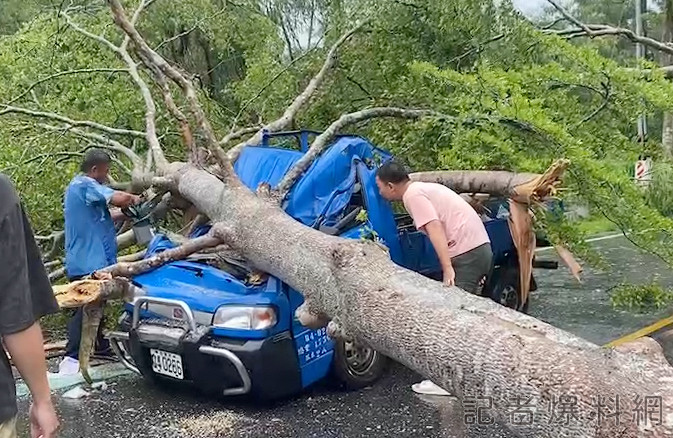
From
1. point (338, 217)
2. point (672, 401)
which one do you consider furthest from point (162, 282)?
point (672, 401)

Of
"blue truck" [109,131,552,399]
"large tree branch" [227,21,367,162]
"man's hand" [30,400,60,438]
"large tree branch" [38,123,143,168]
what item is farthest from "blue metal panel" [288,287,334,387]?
"large tree branch" [38,123,143,168]

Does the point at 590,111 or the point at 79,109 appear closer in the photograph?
the point at 590,111

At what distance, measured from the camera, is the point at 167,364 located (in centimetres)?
493

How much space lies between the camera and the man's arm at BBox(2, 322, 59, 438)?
2209 mm

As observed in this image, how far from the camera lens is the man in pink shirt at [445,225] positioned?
516cm

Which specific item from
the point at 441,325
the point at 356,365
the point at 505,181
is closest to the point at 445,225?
the point at 505,181

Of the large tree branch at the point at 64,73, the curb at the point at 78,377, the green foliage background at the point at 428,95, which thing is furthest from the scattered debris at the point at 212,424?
the large tree branch at the point at 64,73

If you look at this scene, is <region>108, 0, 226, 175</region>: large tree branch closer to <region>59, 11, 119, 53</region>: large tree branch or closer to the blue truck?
the blue truck

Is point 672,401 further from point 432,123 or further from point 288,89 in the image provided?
point 288,89

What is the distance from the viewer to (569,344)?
9.07ft

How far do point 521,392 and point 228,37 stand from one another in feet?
28.5

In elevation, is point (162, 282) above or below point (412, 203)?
below

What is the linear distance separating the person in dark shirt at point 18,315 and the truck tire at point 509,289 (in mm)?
4935

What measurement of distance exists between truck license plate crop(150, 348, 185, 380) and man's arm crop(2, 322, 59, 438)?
250 cm
